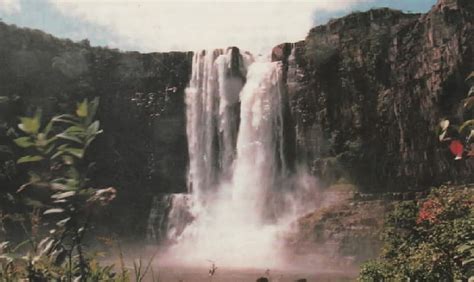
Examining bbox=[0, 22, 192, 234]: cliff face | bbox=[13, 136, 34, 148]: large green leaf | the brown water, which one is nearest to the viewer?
bbox=[13, 136, 34, 148]: large green leaf

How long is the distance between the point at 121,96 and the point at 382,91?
58.9ft

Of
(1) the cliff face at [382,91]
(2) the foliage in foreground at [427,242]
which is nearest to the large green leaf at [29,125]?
(2) the foliage in foreground at [427,242]

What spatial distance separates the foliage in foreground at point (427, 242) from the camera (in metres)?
8.92

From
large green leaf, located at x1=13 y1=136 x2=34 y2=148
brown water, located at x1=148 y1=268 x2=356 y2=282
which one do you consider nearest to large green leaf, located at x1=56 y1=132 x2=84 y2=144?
large green leaf, located at x1=13 y1=136 x2=34 y2=148

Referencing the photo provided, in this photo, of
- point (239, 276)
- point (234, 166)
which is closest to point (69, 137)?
point (239, 276)

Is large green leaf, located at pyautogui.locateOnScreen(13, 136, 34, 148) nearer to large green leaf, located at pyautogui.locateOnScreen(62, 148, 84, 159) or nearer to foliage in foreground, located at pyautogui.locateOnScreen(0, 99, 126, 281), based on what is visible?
foliage in foreground, located at pyautogui.locateOnScreen(0, 99, 126, 281)

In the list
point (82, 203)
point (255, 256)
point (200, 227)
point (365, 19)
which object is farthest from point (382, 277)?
point (365, 19)

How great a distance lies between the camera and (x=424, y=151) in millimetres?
32562

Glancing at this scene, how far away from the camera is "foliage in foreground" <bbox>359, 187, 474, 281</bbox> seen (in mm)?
8922

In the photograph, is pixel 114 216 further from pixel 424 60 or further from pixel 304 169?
pixel 424 60

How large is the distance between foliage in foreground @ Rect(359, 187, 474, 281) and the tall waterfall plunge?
680 inches

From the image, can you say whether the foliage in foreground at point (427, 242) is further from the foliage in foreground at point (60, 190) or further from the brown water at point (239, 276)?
the brown water at point (239, 276)

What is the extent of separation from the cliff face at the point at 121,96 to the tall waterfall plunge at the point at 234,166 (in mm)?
1460

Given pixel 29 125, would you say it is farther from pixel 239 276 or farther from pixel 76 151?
pixel 239 276
